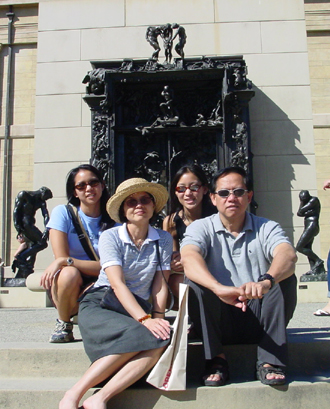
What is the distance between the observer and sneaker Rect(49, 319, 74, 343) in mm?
3686

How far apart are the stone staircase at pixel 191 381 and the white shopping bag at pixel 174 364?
0.31 feet

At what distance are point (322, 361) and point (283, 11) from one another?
9092 mm

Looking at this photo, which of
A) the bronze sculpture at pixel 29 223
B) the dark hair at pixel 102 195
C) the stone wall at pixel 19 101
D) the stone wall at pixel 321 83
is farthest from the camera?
the stone wall at pixel 19 101

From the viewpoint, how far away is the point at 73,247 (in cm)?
394

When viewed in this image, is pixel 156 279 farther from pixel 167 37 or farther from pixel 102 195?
pixel 167 37

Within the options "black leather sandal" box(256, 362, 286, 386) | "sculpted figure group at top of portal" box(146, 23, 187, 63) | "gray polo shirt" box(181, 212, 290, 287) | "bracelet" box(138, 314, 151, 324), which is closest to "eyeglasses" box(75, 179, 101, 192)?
"gray polo shirt" box(181, 212, 290, 287)

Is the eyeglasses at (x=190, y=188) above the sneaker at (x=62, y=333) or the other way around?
above

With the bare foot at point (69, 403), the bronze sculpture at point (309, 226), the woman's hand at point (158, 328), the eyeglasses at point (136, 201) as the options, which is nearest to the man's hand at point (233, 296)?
the woman's hand at point (158, 328)

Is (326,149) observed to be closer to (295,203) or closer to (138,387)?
(295,203)

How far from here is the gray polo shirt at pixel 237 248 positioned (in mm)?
3270

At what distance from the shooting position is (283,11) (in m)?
10.4

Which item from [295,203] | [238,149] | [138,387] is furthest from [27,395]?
[295,203]

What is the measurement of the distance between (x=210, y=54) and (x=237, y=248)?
25.8ft

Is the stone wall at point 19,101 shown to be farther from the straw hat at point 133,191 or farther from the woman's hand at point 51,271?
the straw hat at point 133,191
